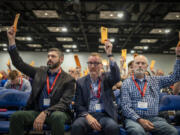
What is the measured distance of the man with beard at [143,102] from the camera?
6.47 feet

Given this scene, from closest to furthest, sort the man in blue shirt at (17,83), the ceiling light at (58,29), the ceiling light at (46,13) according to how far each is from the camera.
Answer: the man in blue shirt at (17,83), the ceiling light at (46,13), the ceiling light at (58,29)

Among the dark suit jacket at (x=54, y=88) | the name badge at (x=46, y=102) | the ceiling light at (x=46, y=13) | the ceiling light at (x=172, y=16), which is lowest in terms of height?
the name badge at (x=46, y=102)

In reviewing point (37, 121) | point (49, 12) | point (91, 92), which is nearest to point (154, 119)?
point (91, 92)

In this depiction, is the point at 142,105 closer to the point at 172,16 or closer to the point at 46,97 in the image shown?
the point at 46,97

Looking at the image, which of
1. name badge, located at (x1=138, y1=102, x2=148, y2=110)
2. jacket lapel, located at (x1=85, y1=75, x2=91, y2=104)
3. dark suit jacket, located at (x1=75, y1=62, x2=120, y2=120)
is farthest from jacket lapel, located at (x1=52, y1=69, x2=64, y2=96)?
name badge, located at (x1=138, y1=102, x2=148, y2=110)

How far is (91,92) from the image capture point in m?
2.37

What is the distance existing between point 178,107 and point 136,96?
696mm

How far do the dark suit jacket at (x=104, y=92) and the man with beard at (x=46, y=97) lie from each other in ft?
0.41

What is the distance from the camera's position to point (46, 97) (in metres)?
2.40

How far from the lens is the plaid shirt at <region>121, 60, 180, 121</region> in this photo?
2.19 m

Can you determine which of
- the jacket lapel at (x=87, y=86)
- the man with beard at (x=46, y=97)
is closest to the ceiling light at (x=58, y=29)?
the man with beard at (x=46, y=97)

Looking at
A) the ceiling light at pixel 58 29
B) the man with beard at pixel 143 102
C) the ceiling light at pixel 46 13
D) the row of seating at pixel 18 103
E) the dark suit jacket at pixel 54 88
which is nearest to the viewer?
the man with beard at pixel 143 102

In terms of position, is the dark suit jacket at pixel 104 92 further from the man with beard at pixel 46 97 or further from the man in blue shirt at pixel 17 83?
the man in blue shirt at pixel 17 83

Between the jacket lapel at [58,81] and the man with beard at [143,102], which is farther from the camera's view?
the jacket lapel at [58,81]
